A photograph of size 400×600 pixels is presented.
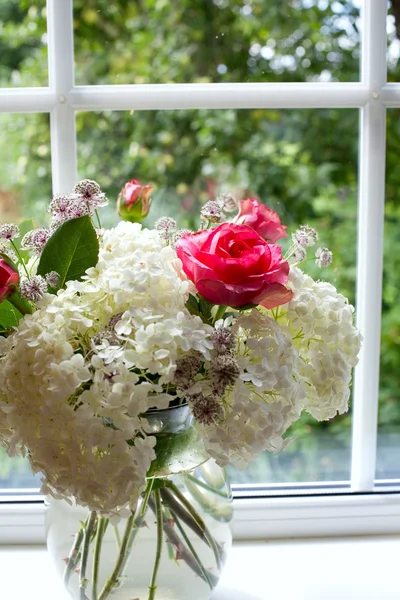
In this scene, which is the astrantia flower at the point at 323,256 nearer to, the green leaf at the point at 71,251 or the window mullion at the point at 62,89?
the green leaf at the point at 71,251

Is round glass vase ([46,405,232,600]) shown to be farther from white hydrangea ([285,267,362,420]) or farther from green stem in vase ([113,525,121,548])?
white hydrangea ([285,267,362,420])

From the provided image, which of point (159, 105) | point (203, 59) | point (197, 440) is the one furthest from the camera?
point (203, 59)

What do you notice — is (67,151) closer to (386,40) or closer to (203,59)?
(203,59)

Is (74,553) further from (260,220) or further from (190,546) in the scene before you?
(260,220)

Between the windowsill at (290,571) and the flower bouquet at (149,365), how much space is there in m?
0.21

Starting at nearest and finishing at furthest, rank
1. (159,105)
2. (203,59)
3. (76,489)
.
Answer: (76,489) → (159,105) → (203,59)

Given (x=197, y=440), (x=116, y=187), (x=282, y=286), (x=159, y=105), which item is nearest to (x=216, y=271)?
(x=282, y=286)

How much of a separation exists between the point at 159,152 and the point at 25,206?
0.84ft

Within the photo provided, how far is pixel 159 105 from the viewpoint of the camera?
3.57 feet

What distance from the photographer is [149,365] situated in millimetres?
653

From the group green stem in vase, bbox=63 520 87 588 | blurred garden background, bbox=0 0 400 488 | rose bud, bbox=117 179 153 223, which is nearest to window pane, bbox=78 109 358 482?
blurred garden background, bbox=0 0 400 488

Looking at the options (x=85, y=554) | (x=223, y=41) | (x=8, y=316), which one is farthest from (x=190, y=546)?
(x=223, y=41)

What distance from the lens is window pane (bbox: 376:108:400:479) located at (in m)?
1.21

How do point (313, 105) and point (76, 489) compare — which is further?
point (313, 105)
